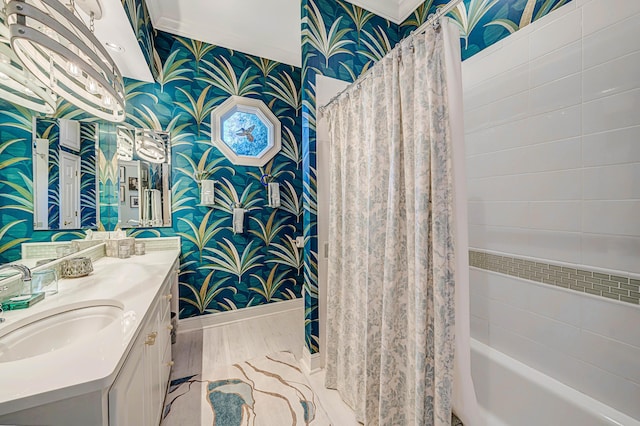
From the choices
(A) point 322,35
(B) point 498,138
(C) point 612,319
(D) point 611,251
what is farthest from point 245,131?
(C) point 612,319

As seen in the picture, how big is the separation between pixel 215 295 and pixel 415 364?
2.16 meters

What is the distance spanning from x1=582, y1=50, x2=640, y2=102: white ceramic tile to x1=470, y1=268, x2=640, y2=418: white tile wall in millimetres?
931

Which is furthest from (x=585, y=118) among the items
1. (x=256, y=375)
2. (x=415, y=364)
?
(x=256, y=375)

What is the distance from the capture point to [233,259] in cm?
266

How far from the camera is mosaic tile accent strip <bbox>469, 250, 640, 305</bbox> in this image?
3.51 feet

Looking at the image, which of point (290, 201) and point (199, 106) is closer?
point (199, 106)

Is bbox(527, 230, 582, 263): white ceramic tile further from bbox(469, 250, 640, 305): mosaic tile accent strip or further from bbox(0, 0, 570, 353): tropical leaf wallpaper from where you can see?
bbox(0, 0, 570, 353): tropical leaf wallpaper

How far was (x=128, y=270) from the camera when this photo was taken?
5.08 feet

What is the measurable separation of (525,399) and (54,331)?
2.16 m

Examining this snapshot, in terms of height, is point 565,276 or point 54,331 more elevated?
point 565,276

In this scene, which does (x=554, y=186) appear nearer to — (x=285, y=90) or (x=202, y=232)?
(x=285, y=90)

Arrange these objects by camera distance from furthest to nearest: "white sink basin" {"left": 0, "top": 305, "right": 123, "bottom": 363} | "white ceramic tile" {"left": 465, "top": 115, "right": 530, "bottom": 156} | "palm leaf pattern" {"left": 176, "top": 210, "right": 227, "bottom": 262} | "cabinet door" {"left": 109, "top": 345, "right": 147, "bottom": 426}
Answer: "palm leaf pattern" {"left": 176, "top": 210, "right": 227, "bottom": 262}, "white ceramic tile" {"left": 465, "top": 115, "right": 530, "bottom": 156}, "white sink basin" {"left": 0, "top": 305, "right": 123, "bottom": 363}, "cabinet door" {"left": 109, "top": 345, "right": 147, "bottom": 426}

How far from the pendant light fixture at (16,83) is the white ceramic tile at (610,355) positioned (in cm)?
281

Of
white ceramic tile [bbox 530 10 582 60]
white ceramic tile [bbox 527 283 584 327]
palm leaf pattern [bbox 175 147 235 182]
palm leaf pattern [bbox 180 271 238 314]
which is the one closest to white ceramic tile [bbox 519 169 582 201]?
white ceramic tile [bbox 527 283 584 327]
